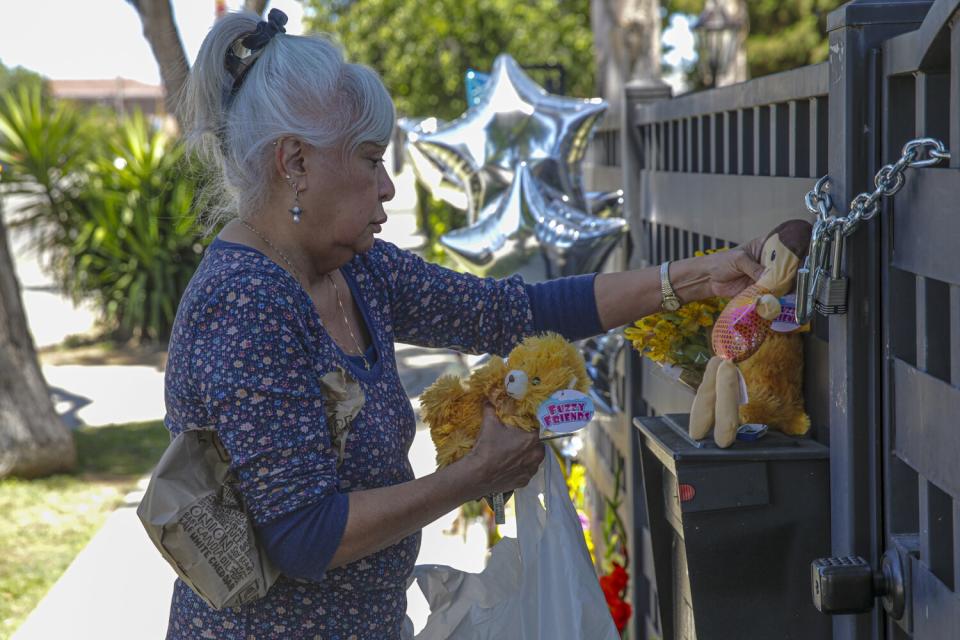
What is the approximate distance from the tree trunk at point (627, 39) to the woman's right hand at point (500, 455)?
8.33m

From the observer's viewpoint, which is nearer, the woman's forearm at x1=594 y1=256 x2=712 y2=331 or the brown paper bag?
the brown paper bag

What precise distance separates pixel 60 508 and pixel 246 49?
4859 mm

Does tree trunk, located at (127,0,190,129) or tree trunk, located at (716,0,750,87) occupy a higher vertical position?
tree trunk, located at (716,0,750,87)

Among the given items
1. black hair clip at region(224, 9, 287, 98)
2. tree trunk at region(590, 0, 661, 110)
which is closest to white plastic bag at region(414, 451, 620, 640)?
black hair clip at region(224, 9, 287, 98)

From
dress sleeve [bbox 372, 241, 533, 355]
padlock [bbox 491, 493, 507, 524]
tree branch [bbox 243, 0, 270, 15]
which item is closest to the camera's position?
padlock [bbox 491, 493, 507, 524]

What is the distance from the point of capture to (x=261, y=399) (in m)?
1.91

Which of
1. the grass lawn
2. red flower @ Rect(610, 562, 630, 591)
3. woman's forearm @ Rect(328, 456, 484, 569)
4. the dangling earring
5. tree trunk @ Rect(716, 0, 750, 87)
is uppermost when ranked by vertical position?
tree trunk @ Rect(716, 0, 750, 87)

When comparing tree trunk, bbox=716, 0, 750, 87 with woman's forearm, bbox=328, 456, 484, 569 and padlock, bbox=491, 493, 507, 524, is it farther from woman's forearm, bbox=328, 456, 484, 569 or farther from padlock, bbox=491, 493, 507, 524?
woman's forearm, bbox=328, 456, 484, 569

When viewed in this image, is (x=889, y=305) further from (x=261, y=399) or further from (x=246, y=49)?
(x=246, y=49)

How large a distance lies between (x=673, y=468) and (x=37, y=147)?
34.7 feet

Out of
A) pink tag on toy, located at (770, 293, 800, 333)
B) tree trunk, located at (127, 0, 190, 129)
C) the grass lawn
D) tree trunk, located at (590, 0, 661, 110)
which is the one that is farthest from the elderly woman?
tree trunk, located at (590, 0, 661, 110)

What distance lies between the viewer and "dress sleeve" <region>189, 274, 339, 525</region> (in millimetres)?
1910

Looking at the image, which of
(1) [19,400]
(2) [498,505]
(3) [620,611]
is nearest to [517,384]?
(2) [498,505]

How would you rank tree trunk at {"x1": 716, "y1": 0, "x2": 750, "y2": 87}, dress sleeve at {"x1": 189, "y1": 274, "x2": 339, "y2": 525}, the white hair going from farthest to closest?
tree trunk at {"x1": 716, "y1": 0, "x2": 750, "y2": 87}
the white hair
dress sleeve at {"x1": 189, "y1": 274, "x2": 339, "y2": 525}
